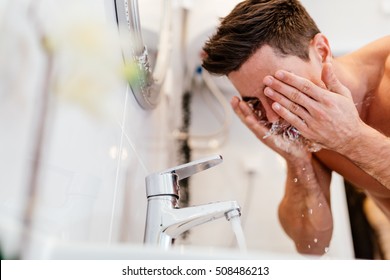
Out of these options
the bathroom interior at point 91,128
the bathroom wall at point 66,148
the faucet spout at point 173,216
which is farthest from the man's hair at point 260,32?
the faucet spout at point 173,216

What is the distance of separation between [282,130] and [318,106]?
134 mm

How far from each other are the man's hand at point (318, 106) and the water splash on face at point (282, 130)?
Result: 2.1 inches

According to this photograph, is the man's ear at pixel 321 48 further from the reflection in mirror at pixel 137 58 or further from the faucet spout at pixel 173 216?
the faucet spout at pixel 173 216

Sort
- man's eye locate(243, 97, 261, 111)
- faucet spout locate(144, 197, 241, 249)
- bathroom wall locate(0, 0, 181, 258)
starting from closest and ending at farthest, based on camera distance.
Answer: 1. bathroom wall locate(0, 0, 181, 258)
2. faucet spout locate(144, 197, 241, 249)
3. man's eye locate(243, 97, 261, 111)

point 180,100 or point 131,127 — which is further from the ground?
Answer: point 180,100

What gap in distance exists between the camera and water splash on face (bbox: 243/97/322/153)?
2.46ft

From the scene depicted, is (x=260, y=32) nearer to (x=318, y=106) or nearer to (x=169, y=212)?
(x=318, y=106)

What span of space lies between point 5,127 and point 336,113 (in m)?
0.57

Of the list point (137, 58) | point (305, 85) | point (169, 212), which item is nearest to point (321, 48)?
point (305, 85)

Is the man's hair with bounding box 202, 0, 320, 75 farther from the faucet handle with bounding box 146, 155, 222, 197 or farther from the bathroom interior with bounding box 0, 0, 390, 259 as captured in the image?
the faucet handle with bounding box 146, 155, 222, 197

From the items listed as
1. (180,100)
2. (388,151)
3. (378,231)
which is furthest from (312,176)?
(180,100)

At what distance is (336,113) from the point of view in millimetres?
650

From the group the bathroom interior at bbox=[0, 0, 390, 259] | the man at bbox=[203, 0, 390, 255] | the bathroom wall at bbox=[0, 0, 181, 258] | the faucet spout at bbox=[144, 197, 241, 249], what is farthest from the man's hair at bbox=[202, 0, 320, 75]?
the faucet spout at bbox=[144, 197, 241, 249]
